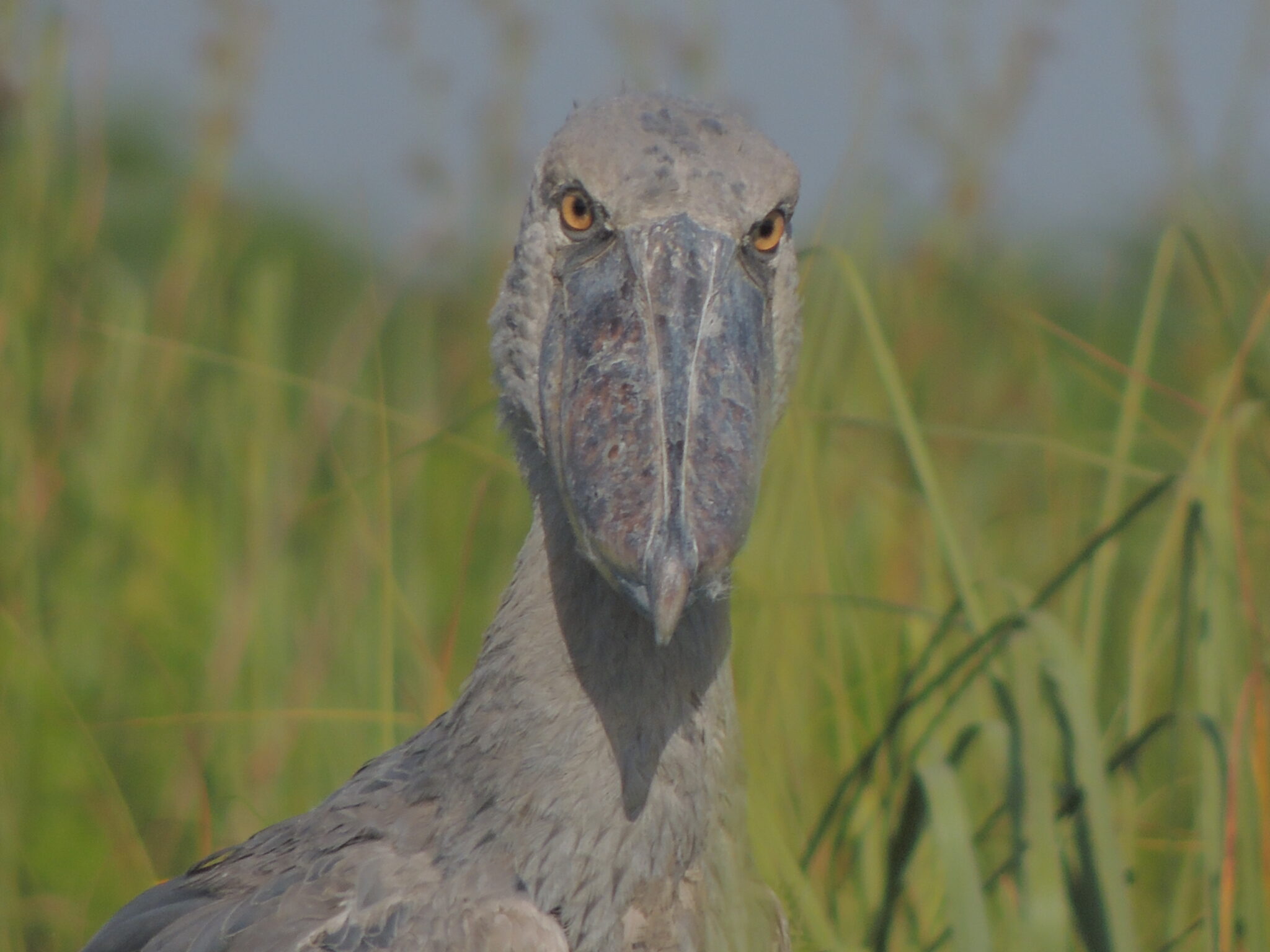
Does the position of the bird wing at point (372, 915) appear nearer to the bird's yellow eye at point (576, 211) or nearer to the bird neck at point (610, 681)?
the bird neck at point (610, 681)

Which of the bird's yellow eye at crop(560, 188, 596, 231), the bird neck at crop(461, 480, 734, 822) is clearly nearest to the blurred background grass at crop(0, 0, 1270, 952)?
the bird neck at crop(461, 480, 734, 822)

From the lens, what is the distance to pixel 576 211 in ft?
5.67

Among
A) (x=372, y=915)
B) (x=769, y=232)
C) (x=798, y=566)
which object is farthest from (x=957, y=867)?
(x=798, y=566)

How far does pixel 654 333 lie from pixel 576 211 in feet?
0.68

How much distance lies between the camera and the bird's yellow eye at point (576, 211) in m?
1.71

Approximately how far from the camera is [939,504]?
2.04 metres

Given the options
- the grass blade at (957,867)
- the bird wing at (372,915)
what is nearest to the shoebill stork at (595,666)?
the bird wing at (372,915)

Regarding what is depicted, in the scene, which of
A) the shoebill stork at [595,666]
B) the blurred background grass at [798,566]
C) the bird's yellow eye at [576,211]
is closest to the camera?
the shoebill stork at [595,666]

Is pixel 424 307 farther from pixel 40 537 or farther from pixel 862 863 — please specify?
pixel 862 863

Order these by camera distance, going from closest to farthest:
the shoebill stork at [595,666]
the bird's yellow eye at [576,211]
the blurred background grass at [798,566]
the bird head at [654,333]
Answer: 1. the bird head at [654,333]
2. the shoebill stork at [595,666]
3. the bird's yellow eye at [576,211]
4. the blurred background grass at [798,566]

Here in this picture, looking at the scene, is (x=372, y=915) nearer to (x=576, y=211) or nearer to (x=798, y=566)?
(x=576, y=211)

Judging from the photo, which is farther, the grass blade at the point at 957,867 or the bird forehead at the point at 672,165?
the bird forehead at the point at 672,165

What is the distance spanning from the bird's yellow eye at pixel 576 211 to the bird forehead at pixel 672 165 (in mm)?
17

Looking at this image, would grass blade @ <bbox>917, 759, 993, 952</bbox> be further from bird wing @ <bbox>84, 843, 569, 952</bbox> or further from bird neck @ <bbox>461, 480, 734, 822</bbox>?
bird wing @ <bbox>84, 843, 569, 952</bbox>
